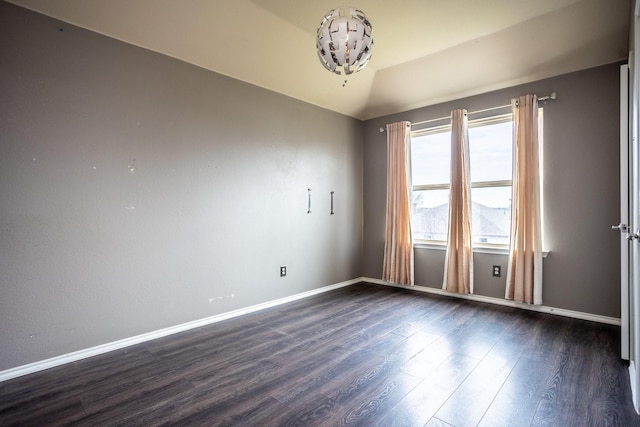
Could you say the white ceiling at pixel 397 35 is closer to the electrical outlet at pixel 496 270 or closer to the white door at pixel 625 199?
the white door at pixel 625 199

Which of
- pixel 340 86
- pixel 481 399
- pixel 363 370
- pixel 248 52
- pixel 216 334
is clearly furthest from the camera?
pixel 340 86

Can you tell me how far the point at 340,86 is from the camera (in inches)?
161

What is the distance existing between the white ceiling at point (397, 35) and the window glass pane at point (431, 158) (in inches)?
24.2

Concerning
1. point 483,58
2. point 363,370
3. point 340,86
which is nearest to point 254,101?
point 340,86

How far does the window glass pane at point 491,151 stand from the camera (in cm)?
371

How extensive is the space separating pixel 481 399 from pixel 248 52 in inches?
134

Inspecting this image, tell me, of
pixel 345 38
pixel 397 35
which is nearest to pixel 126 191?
pixel 345 38

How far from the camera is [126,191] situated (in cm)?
262


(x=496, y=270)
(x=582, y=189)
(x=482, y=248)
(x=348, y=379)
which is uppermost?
(x=582, y=189)

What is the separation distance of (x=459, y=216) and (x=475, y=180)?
48 centimetres

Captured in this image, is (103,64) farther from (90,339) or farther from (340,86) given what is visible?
(340,86)

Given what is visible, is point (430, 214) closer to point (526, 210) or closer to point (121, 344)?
point (526, 210)

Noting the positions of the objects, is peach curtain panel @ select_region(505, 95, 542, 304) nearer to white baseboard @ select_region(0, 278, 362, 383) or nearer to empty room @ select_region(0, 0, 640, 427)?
empty room @ select_region(0, 0, 640, 427)

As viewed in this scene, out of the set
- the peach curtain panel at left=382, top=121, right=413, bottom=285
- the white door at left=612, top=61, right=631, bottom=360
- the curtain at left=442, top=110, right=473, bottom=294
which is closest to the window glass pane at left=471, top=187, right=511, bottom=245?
the curtain at left=442, top=110, right=473, bottom=294
